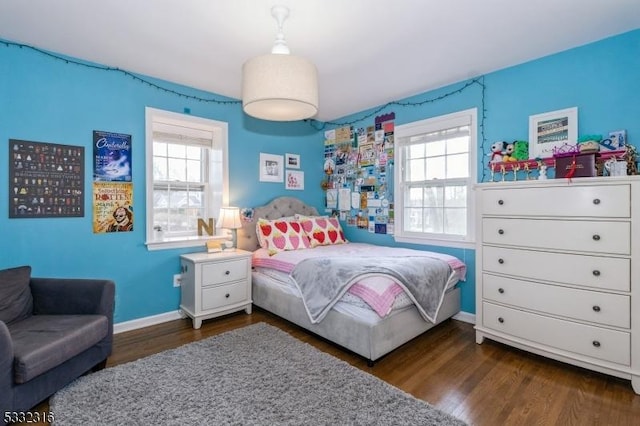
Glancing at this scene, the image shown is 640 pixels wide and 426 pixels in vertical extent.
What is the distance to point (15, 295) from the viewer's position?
6.74 feet

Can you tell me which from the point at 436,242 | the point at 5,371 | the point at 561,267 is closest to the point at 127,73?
the point at 5,371

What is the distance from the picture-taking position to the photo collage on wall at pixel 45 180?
242 centimetres

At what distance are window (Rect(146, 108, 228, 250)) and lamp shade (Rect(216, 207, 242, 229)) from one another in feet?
0.92

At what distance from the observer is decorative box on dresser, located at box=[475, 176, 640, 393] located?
1973mm

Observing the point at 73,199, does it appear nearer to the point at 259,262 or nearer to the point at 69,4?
the point at 69,4

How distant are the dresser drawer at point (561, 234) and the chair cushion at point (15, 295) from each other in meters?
3.40

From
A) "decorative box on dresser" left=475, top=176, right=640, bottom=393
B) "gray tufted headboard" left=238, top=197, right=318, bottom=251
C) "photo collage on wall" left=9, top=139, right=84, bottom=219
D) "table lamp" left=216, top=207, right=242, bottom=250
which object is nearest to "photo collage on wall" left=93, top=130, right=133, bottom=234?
"photo collage on wall" left=9, top=139, right=84, bottom=219

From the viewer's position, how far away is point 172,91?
318cm

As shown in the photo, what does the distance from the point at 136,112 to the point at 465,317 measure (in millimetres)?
3775

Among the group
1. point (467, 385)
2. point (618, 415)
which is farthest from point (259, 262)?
point (618, 415)

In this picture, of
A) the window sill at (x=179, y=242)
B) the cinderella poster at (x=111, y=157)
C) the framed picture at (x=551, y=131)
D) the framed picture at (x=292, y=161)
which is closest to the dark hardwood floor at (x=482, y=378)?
the window sill at (x=179, y=242)

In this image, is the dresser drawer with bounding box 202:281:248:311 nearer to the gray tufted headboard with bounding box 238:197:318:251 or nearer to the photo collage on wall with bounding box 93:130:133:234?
the gray tufted headboard with bounding box 238:197:318:251

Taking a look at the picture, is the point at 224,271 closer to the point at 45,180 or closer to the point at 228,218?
the point at 228,218

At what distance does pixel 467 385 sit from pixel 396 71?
8.65ft
